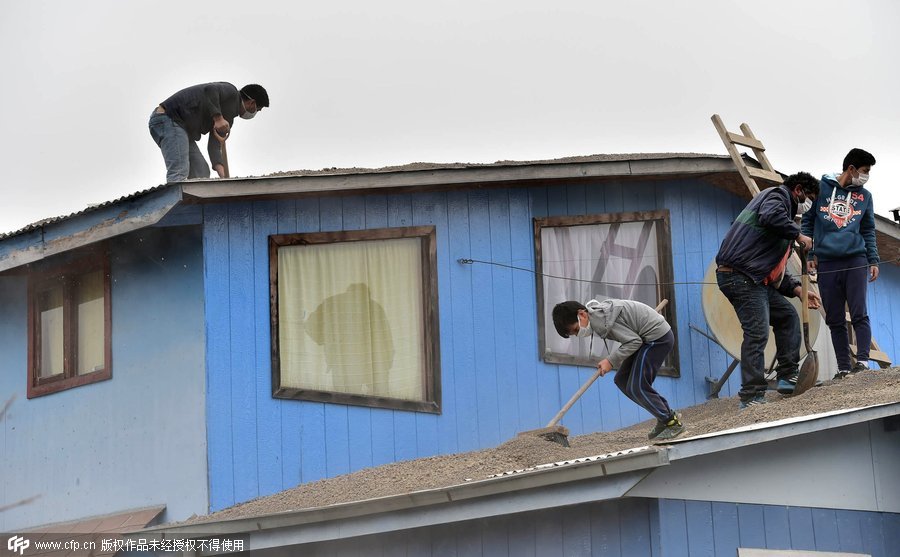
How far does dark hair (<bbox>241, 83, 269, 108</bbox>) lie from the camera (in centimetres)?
1401

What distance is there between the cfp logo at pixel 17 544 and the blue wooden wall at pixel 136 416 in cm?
32

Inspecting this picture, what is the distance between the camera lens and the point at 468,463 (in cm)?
1148

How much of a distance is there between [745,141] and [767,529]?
17.3 ft

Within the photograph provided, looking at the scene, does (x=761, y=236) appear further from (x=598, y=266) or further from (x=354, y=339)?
(x=354, y=339)

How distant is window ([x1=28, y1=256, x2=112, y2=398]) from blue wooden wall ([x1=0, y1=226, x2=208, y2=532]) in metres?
0.13

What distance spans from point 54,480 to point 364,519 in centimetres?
502

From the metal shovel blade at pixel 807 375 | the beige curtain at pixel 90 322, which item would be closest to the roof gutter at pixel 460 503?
the metal shovel blade at pixel 807 375

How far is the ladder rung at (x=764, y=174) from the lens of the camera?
13.7 meters

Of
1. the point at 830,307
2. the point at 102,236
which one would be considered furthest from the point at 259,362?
the point at 830,307

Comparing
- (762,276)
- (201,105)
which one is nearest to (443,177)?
(201,105)

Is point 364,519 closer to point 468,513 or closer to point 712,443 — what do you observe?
point 468,513

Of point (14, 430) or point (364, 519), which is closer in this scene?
point (364, 519)

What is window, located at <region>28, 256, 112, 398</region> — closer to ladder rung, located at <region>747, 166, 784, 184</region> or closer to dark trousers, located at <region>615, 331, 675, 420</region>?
dark trousers, located at <region>615, 331, 675, 420</region>

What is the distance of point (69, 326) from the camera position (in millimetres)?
13875
